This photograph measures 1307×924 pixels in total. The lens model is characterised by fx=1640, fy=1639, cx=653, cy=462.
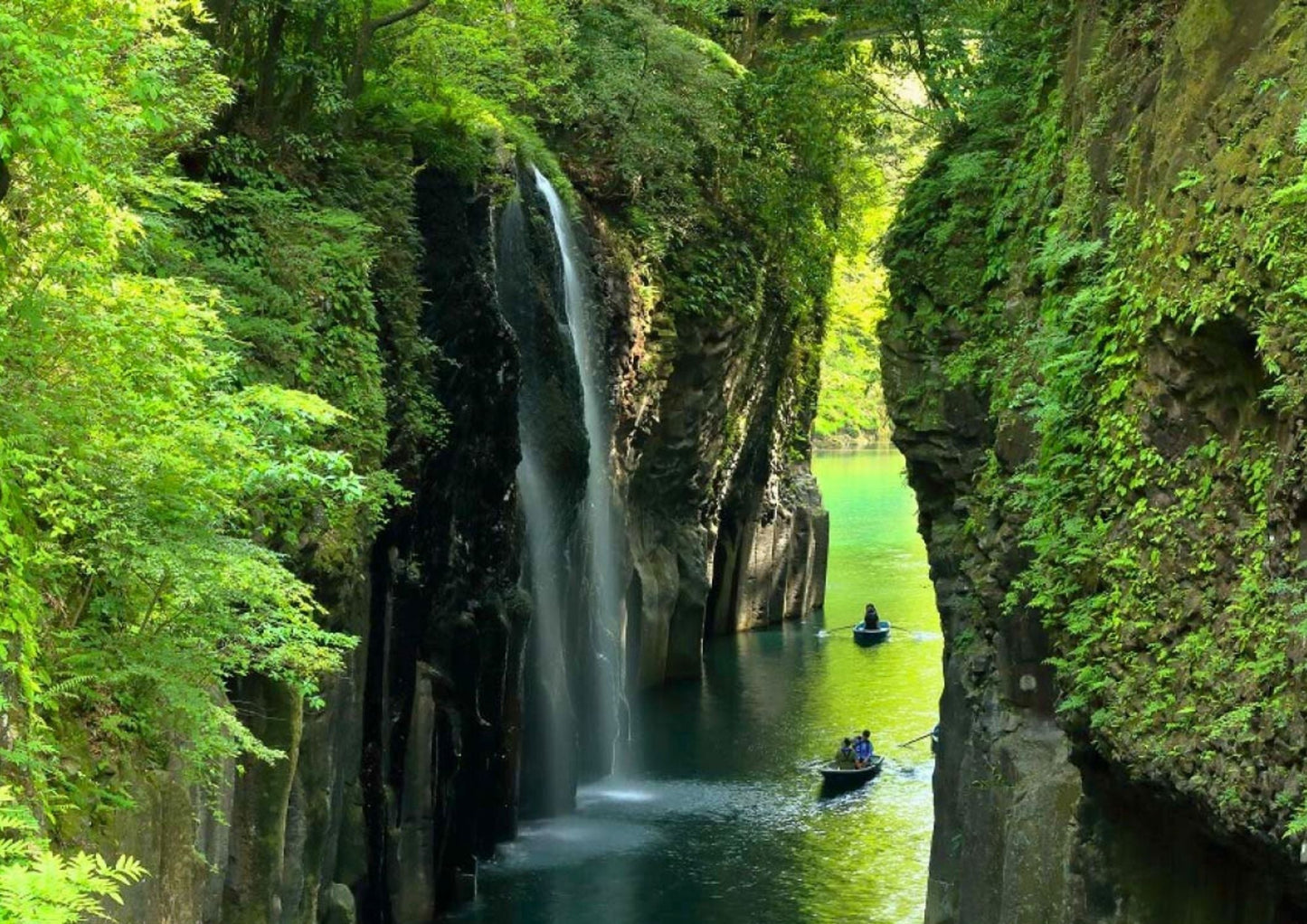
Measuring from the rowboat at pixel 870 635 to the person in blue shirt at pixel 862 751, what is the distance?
45.7ft

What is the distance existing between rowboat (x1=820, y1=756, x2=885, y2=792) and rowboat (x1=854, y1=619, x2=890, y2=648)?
47.1ft

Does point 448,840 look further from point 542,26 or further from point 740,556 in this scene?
point 740,556

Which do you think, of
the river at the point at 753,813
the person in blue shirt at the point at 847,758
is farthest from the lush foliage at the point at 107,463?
the person in blue shirt at the point at 847,758

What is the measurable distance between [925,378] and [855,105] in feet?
35.4

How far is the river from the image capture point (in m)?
23.1

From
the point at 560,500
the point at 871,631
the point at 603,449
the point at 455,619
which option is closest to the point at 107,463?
the point at 455,619

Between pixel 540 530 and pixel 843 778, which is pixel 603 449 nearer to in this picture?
pixel 540 530

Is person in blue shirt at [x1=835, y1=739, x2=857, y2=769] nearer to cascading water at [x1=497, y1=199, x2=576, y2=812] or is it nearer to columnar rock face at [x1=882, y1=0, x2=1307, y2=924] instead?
cascading water at [x1=497, y1=199, x2=576, y2=812]

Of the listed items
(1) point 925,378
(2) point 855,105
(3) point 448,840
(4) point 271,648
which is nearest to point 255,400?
(4) point 271,648

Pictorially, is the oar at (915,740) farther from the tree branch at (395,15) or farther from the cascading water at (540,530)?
the tree branch at (395,15)

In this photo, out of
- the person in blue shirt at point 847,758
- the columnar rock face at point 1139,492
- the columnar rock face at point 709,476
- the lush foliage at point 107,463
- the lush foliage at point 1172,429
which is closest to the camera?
the lush foliage at point 107,463

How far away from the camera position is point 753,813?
28.0m

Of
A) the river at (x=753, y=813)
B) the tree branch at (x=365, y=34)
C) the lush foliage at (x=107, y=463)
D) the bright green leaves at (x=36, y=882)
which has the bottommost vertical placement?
the river at (x=753, y=813)

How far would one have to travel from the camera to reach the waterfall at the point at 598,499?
28.7 metres
